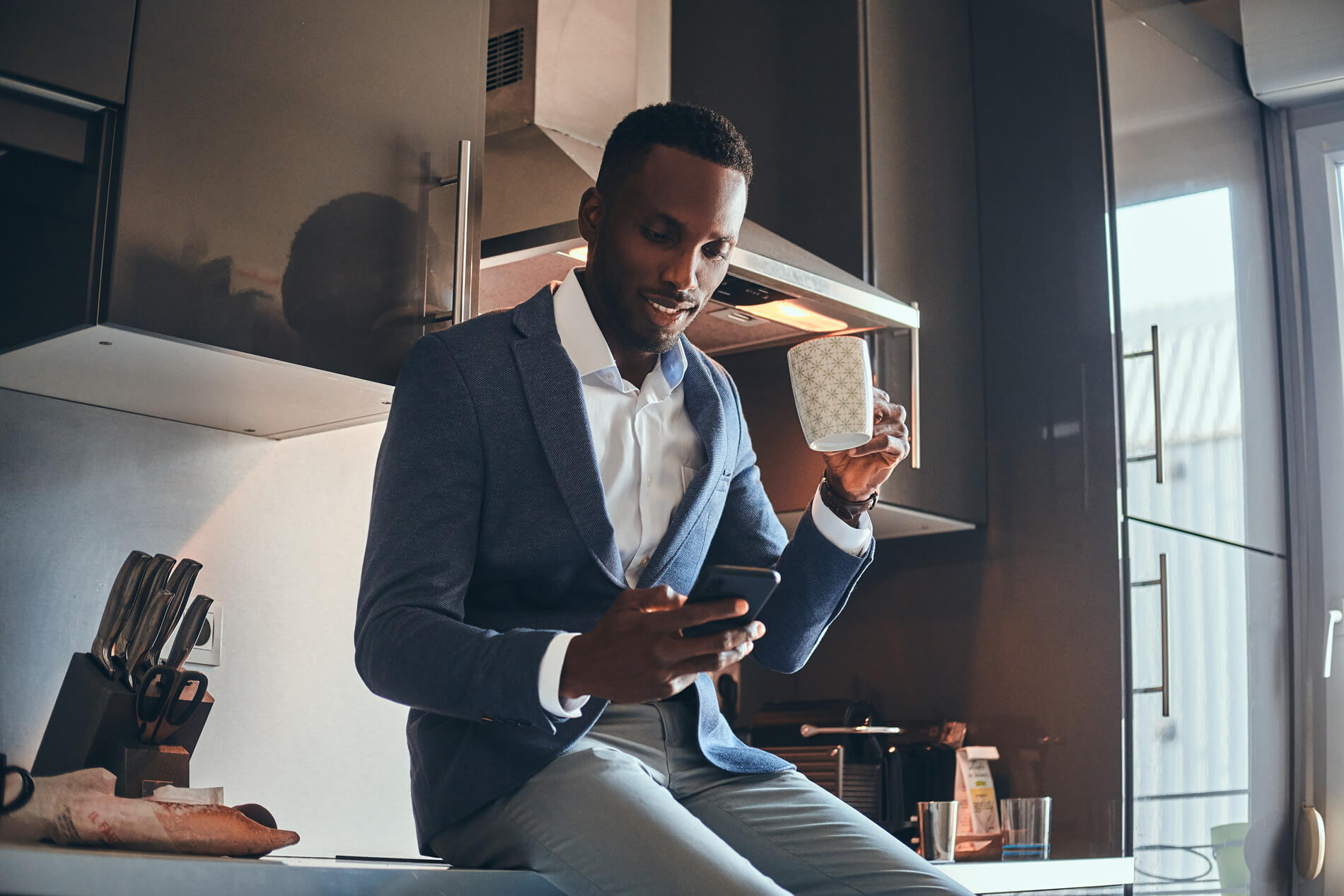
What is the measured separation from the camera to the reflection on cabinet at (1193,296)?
8.12 ft

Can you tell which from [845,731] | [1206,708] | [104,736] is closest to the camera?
[104,736]

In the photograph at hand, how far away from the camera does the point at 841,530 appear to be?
138cm

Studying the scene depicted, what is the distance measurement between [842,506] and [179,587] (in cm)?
82

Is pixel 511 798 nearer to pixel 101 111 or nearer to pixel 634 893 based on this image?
pixel 634 893

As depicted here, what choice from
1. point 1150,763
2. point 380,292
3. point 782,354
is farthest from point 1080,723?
point 380,292

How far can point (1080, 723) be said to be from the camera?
7.69ft

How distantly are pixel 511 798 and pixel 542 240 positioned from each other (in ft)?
2.67

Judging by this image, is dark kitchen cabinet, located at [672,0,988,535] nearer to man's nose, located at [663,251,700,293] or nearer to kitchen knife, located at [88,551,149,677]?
man's nose, located at [663,251,700,293]

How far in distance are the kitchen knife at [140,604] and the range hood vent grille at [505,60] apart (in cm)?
92

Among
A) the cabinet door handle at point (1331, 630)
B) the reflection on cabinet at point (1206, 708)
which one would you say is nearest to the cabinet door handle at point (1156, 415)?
the reflection on cabinet at point (1206, 708)

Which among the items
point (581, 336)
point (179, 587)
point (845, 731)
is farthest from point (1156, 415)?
point (179, 587)

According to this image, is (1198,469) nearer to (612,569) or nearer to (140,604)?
(612,569)

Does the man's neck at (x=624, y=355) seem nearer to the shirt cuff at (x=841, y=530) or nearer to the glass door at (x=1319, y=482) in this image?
the shirt cuff at (x=841, y=530)

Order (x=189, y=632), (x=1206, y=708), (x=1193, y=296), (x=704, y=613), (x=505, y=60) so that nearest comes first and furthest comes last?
(x=704, y=613) → (x=189, y=632) → (x=505, y=60) → (x=1206, y=708) → (x=1193, y=296)
